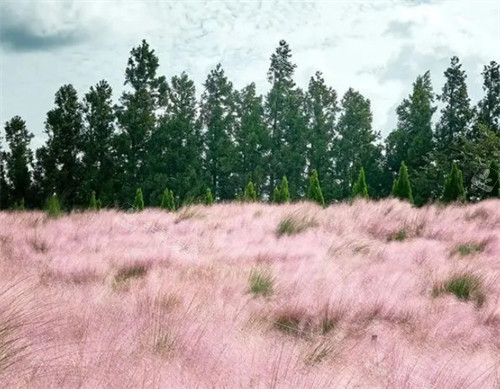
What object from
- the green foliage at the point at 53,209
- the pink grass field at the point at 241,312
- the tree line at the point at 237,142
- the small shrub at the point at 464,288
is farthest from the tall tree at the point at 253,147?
the small shrub at the point at 464,288

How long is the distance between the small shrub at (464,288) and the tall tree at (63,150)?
30911 millimetres

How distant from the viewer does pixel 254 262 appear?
6.55 metres

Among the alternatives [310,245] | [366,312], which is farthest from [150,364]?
[310,245]

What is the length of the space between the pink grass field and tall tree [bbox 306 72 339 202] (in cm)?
3206

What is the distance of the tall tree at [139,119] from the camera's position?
1347 inches

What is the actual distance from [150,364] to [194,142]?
35271 millimetres

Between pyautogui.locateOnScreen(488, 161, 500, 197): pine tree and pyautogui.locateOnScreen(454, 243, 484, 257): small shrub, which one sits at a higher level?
pyautogui.locateOnScreen(454, 243, 484, 257): small shrub

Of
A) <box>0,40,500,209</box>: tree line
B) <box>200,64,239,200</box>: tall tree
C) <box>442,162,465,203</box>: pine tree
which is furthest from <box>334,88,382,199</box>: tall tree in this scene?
<box>442,162,465,203</box>: pine tree

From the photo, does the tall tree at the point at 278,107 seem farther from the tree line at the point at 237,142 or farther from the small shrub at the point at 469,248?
the small shrub at the point at 469,248

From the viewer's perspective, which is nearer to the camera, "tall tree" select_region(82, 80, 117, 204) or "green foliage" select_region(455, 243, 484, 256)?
"green foliage" select_region(455, 243, 484, 256)

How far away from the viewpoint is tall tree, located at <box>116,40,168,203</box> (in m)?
34.2

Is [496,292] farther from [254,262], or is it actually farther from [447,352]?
[254,262]

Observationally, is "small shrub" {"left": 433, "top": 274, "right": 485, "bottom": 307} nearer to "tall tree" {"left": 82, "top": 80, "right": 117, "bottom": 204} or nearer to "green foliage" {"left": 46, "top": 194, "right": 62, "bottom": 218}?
"green foliage" {"left": 46, "top": 194, "right": 62, "bottom": 218}

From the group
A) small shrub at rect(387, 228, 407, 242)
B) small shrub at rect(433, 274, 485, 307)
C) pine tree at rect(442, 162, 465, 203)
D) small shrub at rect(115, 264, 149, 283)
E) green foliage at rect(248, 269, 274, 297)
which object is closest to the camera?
green foliage at rect(248, 269, 274, 297)
